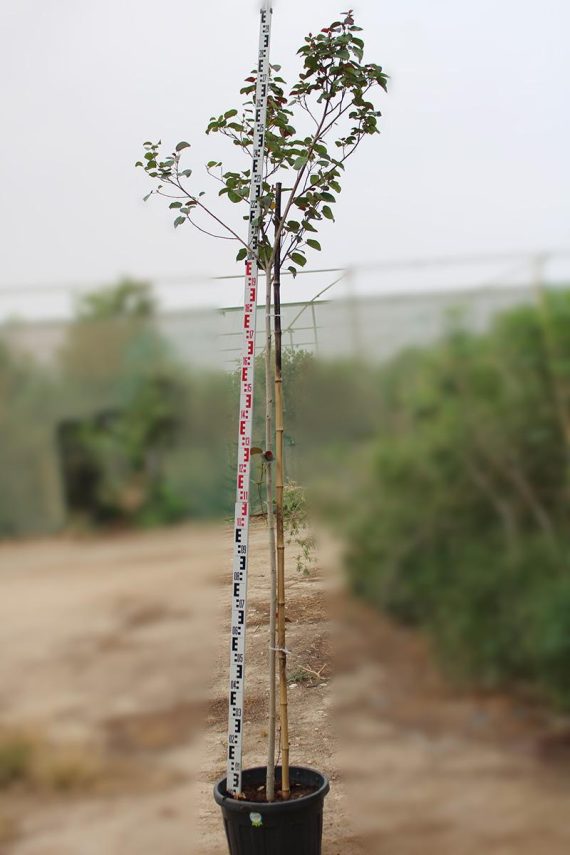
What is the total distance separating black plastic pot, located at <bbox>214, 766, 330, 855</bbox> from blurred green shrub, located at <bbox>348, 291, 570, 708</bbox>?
0.93 metres

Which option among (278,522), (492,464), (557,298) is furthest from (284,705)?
(557,298)

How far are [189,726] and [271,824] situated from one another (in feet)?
1.64

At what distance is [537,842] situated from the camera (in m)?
2.29

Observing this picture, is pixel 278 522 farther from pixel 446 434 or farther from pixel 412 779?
pixel 412 779

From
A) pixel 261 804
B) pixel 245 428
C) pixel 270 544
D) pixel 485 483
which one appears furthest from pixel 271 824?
pixel 485 483

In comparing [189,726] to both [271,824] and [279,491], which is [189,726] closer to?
[271,824]

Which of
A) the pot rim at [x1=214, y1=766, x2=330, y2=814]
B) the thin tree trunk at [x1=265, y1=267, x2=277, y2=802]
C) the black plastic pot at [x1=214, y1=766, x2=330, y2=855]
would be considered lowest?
the black plastic pot at [x1=214, y1=766, x2=330, y2=855]

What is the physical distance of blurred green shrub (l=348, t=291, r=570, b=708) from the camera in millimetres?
2533

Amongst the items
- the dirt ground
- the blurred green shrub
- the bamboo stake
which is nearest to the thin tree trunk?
the bamboo stake

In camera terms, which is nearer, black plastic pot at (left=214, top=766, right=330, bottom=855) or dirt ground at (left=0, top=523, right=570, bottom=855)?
black plastic pot at (left=214, top=766, right=330, bottom=855)

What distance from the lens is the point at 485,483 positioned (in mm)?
2545

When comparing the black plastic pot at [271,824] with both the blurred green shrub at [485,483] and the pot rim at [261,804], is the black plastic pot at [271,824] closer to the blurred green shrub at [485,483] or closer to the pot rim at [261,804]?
the pot rim at [261,804]

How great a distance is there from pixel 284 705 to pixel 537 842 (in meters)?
1.01

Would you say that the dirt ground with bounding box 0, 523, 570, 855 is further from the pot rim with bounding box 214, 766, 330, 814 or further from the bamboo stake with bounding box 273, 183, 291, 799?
the pot rim with bounding box 214, 766, 330, 814
